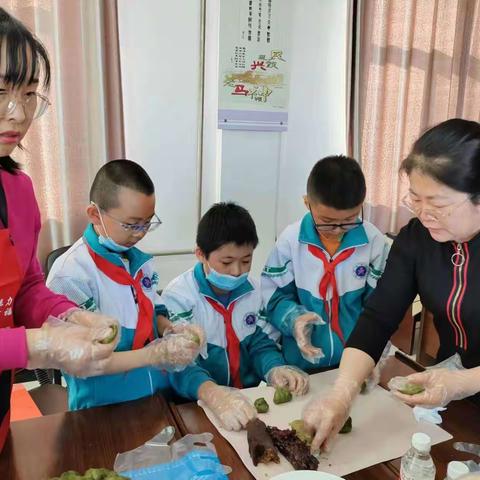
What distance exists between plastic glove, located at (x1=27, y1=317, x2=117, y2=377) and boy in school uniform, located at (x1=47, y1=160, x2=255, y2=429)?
1.03ft

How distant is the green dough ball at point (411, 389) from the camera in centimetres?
106

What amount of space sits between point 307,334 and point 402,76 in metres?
2.84

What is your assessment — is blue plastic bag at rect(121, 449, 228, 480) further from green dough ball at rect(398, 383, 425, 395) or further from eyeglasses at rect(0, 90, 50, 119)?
eyeglasses at rect(0, 90, 50, 119)

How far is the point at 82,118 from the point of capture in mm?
2717

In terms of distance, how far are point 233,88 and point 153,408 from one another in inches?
94.8

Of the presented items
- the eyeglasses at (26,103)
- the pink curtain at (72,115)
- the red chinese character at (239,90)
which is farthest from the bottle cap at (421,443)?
the red chinese character at (239,90)

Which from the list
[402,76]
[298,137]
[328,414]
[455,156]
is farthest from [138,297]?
[402,76]

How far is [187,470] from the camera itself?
0.95m

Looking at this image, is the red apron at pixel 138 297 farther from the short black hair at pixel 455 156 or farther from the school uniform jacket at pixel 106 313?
the short black hair at pixel 455 156

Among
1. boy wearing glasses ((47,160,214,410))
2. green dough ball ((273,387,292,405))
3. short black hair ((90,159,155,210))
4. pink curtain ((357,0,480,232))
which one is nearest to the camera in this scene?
green dough ball ((273,387,292,405))

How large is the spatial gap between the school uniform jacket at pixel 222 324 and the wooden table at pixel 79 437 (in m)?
0.35

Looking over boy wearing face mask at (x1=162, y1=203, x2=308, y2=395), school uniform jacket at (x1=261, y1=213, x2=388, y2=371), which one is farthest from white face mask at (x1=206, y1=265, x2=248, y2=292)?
school uniform jacket at (x1=261, y1=213, x2=388, y2=371)

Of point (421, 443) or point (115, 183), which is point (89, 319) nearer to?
point (115, 183)

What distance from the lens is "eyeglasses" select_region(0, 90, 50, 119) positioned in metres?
0.92
